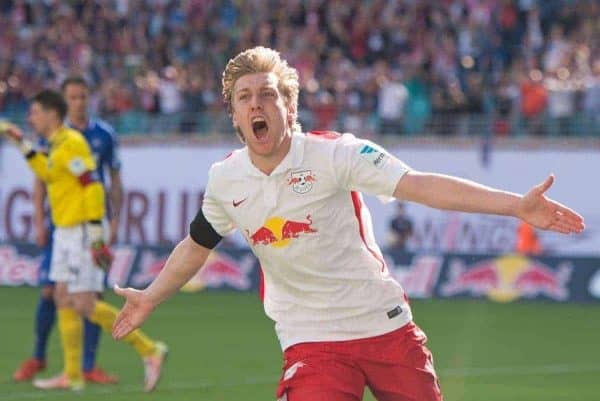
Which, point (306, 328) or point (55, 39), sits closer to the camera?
point (306, 328)

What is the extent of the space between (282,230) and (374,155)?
1.62 ft

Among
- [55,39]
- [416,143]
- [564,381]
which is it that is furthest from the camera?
[55,39]

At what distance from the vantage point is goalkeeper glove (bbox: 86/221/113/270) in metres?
11.6

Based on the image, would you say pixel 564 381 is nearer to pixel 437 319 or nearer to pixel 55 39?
pixel 437 319

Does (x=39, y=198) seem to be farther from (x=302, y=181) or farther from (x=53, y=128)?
(x=302, y=181)

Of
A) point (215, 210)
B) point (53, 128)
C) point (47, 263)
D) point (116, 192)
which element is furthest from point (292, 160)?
point (116, 192)

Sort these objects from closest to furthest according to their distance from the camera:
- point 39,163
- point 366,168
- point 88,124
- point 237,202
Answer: point 366,168 < point 237,202 < point 39,163 < point 88,124

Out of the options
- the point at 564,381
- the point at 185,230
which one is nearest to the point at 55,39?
the point at 185,230

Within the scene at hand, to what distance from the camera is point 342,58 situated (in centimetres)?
2602

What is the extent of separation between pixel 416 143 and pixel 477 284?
196 inches

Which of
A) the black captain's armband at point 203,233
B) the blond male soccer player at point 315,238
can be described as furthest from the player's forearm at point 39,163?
the blond male soccer player at point 315,238

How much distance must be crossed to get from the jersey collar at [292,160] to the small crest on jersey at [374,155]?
263 millimetres

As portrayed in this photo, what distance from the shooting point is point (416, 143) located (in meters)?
24.8

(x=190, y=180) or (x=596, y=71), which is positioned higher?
(x=596, y=71)
